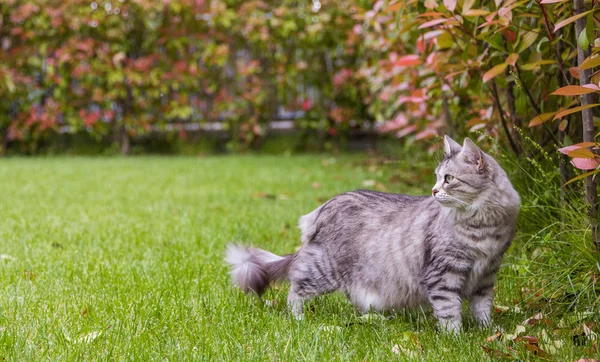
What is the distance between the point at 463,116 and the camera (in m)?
4.25

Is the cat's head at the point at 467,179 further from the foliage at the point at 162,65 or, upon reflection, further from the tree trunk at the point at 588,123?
the foliage at the point at 162,65

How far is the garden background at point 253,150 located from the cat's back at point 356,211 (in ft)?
1.11

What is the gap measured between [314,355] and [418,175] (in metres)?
4.70

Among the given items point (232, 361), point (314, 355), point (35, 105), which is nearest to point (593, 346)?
point (314, 355)

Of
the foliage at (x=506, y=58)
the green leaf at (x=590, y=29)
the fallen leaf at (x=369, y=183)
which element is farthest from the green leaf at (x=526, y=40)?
the fallen leaf at (x=369, y=183)

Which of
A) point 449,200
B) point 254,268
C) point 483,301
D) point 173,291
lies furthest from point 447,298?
point 173,291

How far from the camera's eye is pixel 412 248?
2.51 metres

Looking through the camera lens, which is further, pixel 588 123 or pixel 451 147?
pixel 451 147

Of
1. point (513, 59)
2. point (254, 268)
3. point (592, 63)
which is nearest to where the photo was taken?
point (592, 63)

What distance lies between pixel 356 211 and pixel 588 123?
3.10 feet

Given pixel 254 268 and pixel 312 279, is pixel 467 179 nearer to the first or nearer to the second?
pixel 312 279

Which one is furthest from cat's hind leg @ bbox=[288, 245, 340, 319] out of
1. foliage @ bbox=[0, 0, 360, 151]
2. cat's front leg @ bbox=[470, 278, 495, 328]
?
foliage @ bbox=[0, 0, 360, 151]

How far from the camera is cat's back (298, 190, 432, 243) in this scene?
267 centimetres

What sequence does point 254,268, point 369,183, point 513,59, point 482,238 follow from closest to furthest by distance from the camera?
point 482,238 → point 513,59 → point 254,268 → point 369,183
